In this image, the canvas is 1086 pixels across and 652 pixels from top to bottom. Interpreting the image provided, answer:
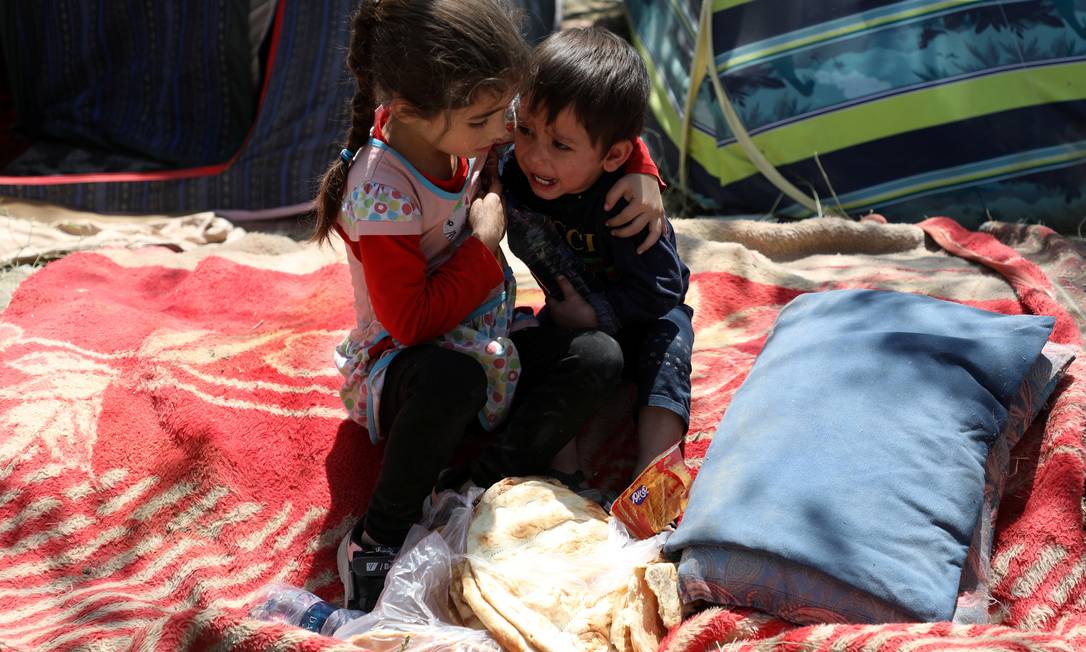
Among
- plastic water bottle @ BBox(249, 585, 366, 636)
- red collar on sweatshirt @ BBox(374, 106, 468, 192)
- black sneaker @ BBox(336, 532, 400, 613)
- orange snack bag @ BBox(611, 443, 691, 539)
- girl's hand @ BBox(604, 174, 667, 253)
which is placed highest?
red collar on sweatshirt @ BBox(374, 106, 468, 192)

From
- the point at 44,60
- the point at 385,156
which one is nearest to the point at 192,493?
the point at 385,156

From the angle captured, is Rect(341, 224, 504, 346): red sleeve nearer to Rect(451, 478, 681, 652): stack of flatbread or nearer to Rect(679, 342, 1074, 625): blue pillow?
Rect(451, 478, 681, 652): stack of flatbread

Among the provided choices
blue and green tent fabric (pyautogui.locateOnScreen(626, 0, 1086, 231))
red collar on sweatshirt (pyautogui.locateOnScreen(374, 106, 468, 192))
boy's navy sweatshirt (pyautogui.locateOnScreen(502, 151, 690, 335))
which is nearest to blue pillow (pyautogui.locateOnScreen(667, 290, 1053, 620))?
boy's navy sweatshirt (pyautogui.locateOnScreen(502, 151, 690, 335))

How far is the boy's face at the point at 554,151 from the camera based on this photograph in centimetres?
201

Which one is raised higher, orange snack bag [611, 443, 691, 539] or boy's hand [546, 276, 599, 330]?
boy's hand [546, 276, 599, 330]

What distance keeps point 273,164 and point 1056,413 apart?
2.73 m

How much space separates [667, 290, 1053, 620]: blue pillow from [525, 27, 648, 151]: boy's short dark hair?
23.9 inches

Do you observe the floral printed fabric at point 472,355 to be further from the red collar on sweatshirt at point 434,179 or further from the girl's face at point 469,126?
the girl's face at point 469,126

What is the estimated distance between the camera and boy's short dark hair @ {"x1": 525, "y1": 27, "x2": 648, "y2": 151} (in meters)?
1.97

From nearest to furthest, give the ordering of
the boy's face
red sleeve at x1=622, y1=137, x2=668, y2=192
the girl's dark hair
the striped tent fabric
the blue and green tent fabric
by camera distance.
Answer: the girl's dark hair
the boy's face
red sleeve at x1=622, y1=137, x2=668, y2=192
the blue and green tent fabric
the striped tent fabric

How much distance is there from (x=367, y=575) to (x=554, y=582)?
1.17 feet

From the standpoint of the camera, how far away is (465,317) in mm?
2086

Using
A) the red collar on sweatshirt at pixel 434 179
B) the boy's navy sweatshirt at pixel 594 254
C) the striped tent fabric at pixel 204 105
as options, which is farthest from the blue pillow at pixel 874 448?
the striped tent fabric at pixel 204 105

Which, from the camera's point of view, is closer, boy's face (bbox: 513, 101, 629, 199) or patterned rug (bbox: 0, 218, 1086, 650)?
patterned rug (bbox: 0, 218, 1086, 650)
